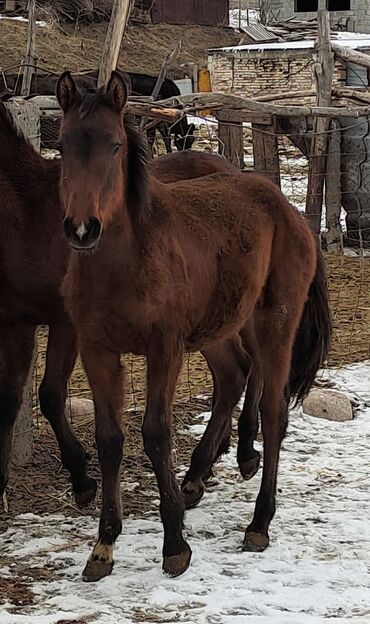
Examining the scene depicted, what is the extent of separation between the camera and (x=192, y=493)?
15.6 feet

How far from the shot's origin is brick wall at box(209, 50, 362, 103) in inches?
790

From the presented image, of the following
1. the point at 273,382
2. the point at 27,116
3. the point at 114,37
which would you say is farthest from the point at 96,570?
the point at 114,37

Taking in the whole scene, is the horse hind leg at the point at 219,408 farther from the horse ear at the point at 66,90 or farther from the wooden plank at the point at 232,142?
the wooden plank at the point at 232,142

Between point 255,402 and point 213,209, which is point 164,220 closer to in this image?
point 213,209

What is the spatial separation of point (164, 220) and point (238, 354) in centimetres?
134

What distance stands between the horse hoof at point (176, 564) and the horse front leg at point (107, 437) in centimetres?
23

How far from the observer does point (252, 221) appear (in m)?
4.35

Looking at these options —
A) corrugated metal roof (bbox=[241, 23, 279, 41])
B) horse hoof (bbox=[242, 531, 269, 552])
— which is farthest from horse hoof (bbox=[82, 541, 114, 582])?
corrugated metal roof (bbox=[241, 23, 279, 41])

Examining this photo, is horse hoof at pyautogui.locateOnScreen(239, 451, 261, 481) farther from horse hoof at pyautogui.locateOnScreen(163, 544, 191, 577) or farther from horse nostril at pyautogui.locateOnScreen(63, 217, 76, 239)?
horse nostril at pyautogui.locateOnScreen(63, 217, 76, 239)

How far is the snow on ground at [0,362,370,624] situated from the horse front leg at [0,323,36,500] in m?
0.49

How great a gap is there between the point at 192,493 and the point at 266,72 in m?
16.6

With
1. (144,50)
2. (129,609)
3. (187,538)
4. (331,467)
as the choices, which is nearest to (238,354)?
(331,467)

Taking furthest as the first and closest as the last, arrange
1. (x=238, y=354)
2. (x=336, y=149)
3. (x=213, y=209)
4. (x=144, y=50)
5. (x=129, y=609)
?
(x=144, y=50)
(x=336, y=149)
(x=238, y=354)
(x=213, y=209)
(x=129, y=609)

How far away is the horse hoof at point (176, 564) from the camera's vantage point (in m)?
3.93
